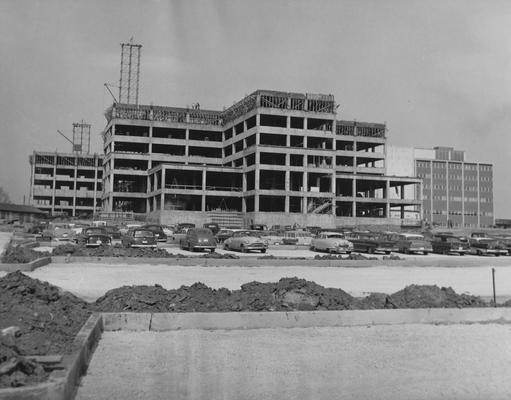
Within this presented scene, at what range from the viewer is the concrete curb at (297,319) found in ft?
32.8

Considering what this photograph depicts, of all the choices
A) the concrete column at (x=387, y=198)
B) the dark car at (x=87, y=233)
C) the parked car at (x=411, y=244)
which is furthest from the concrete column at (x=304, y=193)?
the dark car at (x=87, y=233)

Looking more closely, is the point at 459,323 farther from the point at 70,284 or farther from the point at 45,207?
the point at 45,207

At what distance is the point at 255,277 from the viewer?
798 inches

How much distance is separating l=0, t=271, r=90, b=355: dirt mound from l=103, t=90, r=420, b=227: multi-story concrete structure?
69060mm

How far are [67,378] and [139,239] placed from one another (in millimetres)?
27451

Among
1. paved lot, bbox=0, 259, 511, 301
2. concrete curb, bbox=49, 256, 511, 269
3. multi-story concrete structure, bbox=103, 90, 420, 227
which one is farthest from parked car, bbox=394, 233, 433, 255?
multi-story concrete structure, bbox=103, 90, 420, 227

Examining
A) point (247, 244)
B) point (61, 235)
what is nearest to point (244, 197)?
point (61, 235)

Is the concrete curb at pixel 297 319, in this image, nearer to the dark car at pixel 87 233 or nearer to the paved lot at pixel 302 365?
the paved lot at pixel 302 365

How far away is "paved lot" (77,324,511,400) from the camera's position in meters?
6.57

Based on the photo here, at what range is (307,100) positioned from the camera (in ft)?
305

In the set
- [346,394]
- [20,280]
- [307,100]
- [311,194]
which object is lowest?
[346,394]

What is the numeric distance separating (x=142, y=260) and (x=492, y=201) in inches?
5456

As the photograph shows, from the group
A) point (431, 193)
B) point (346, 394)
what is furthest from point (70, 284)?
point (431, 193)

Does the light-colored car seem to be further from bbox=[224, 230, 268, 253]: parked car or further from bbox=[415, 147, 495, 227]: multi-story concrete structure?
bbox=[415, 147, 495, 227]: multi-story concrete structure
